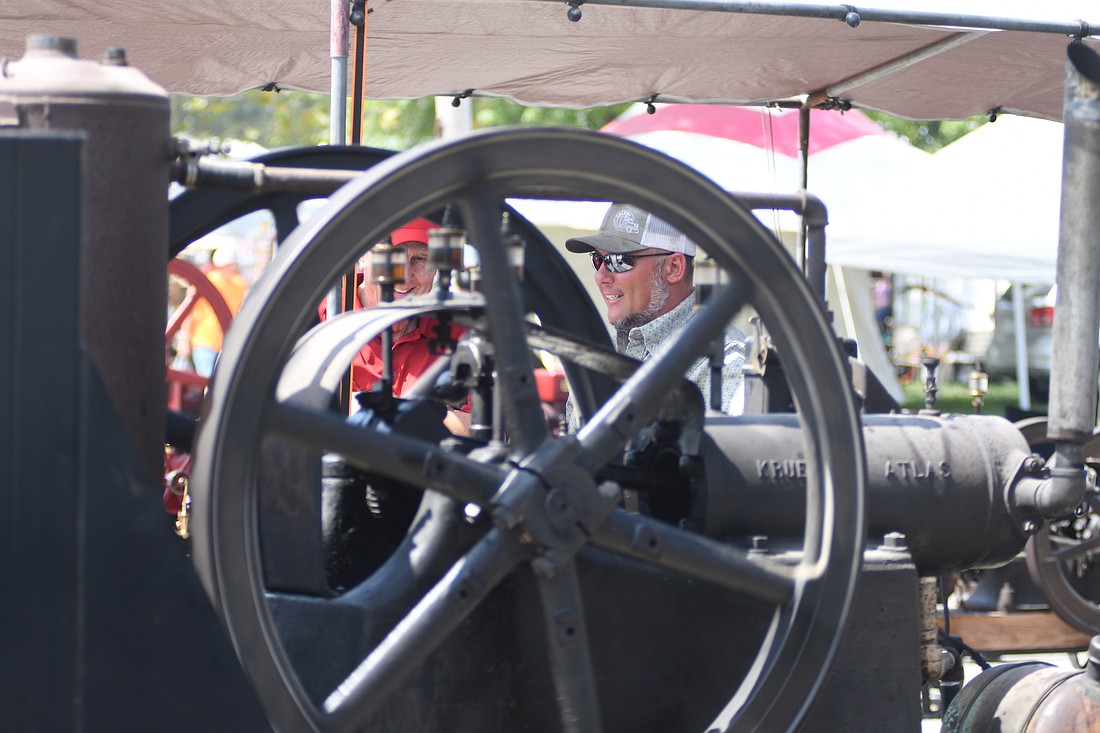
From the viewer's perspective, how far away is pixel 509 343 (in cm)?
138

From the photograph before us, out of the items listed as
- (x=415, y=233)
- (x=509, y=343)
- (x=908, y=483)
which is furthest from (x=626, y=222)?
(x=509, y=343)

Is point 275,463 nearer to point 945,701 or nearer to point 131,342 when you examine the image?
point 131,342

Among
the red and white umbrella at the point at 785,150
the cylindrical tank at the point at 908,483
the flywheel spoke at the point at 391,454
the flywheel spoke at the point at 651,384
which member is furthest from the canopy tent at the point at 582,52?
the red and white umbrella at the point at 785,150

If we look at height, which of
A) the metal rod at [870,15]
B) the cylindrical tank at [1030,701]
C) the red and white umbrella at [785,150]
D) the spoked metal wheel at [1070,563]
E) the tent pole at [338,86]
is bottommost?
the spoked metal wheel at [1070,563]

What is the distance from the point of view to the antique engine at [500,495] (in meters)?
1.17

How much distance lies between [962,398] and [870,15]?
12.5 metres

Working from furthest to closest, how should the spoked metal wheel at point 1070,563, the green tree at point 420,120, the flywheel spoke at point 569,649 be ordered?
the green tree at point 420,120, the spoked metal wheel at point 1070,563, the flywheel spoke at point 569,649

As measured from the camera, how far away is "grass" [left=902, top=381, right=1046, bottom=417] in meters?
13.6

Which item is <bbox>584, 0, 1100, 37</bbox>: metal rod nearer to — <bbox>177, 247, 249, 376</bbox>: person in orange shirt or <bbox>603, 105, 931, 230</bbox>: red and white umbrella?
<bbox>177, 247, 249, 376</bbox>: person in orange shirt

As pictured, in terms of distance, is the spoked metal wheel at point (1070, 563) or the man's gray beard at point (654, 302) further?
the spoked metal wheel at point (1070, 563)

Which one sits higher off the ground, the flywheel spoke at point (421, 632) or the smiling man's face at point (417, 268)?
the smiling man's face at point (417, 268)

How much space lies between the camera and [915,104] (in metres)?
4.65

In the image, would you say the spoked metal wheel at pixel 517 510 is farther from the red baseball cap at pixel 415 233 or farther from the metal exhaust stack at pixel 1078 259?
the red baseball cap at pixel 415 233

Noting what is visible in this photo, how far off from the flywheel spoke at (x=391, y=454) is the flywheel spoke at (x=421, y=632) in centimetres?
7
